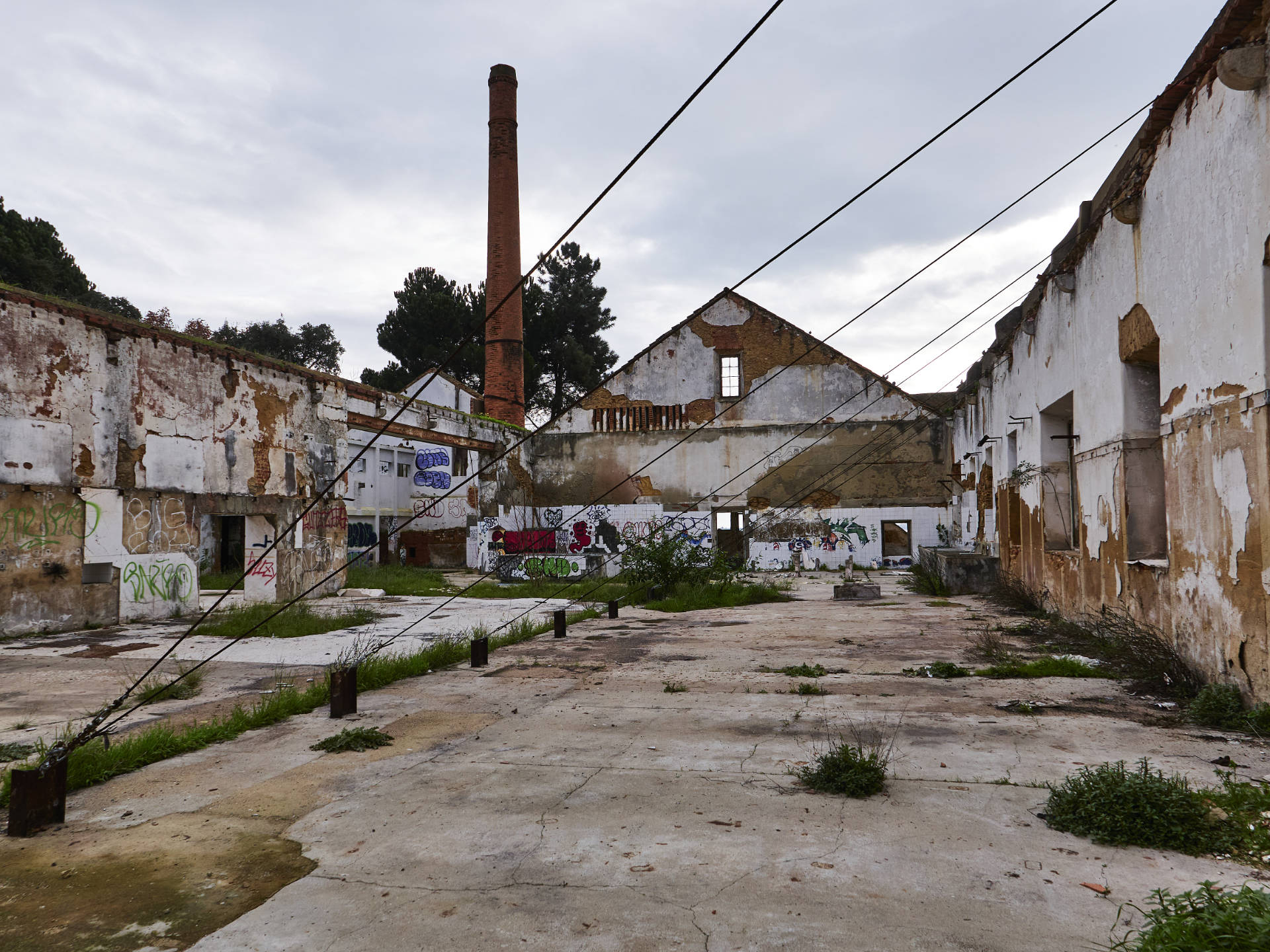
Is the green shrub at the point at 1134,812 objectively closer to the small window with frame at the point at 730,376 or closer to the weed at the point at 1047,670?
the weed at the point at 1047,670

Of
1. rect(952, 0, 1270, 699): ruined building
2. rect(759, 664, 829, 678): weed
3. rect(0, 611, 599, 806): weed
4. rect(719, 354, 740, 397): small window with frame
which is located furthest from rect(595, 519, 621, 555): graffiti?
rect(759, 664, 829, 678): weed

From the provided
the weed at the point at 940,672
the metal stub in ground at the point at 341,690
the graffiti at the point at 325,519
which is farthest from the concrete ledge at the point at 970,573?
the metal stub in ground at the point at 341,690

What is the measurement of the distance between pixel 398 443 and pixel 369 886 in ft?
84.8

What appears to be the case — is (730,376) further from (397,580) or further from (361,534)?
(361,534)

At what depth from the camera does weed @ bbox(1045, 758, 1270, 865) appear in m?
3.16

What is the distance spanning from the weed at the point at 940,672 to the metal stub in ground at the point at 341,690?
4.63 meters

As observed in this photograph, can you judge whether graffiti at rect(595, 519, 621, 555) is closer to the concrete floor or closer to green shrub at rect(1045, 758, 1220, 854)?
the concrete floor

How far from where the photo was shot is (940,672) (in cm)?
707

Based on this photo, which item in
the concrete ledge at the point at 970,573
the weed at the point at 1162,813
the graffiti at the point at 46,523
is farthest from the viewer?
the concrete ledge at the point at 970,573

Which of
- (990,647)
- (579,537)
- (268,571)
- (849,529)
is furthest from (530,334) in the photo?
(990,647)

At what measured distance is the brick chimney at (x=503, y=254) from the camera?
2728 centimetres

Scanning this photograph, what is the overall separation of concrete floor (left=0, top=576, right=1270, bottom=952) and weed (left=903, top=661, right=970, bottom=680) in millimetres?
649

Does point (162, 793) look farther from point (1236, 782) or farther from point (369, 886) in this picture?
point (1236, 782)

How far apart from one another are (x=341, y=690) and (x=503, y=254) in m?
23.6
